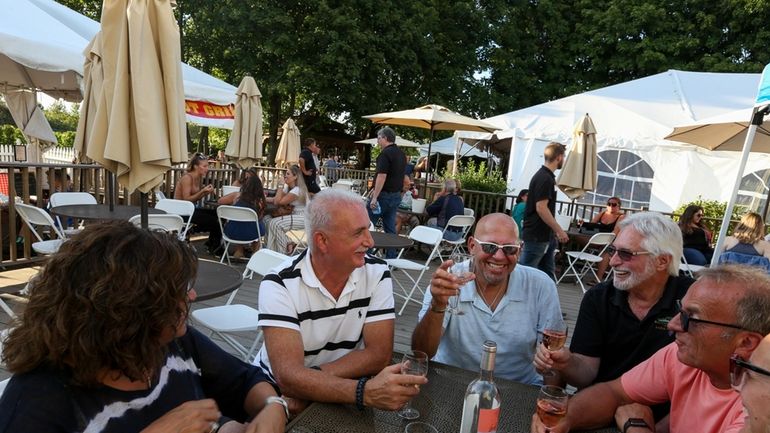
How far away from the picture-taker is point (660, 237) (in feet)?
7.98

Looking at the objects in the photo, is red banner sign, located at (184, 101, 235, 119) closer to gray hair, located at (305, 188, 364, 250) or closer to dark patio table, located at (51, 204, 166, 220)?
Answer: dark patio table, located at (51, 204, 166, 220)


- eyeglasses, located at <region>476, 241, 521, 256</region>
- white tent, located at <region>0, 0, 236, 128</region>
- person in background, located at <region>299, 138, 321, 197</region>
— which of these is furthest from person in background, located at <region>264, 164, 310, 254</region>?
eyeglasses, located at <region>476, 241, 521, 256</region>

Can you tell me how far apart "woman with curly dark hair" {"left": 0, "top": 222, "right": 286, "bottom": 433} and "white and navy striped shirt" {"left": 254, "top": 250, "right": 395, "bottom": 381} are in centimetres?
55

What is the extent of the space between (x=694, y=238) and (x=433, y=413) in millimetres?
7166

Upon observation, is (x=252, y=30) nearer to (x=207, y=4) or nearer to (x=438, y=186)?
(x=207, y=4)

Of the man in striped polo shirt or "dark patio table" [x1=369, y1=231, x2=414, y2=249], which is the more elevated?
the man in striped polo shirt

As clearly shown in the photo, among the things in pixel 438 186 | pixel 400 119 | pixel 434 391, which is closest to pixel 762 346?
pixel 434 391

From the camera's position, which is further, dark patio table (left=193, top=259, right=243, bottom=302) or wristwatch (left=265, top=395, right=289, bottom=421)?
dark patio table (left=193, top=259, right=243, bottom=302)

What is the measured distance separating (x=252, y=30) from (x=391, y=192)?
571 inches

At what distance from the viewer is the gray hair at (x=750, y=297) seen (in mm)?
1545

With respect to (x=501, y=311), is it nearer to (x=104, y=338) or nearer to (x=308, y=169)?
(x=104, y=338)

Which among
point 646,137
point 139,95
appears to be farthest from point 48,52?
point 646,137

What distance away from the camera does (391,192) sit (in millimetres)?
7402

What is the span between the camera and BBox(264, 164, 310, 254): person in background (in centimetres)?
644
